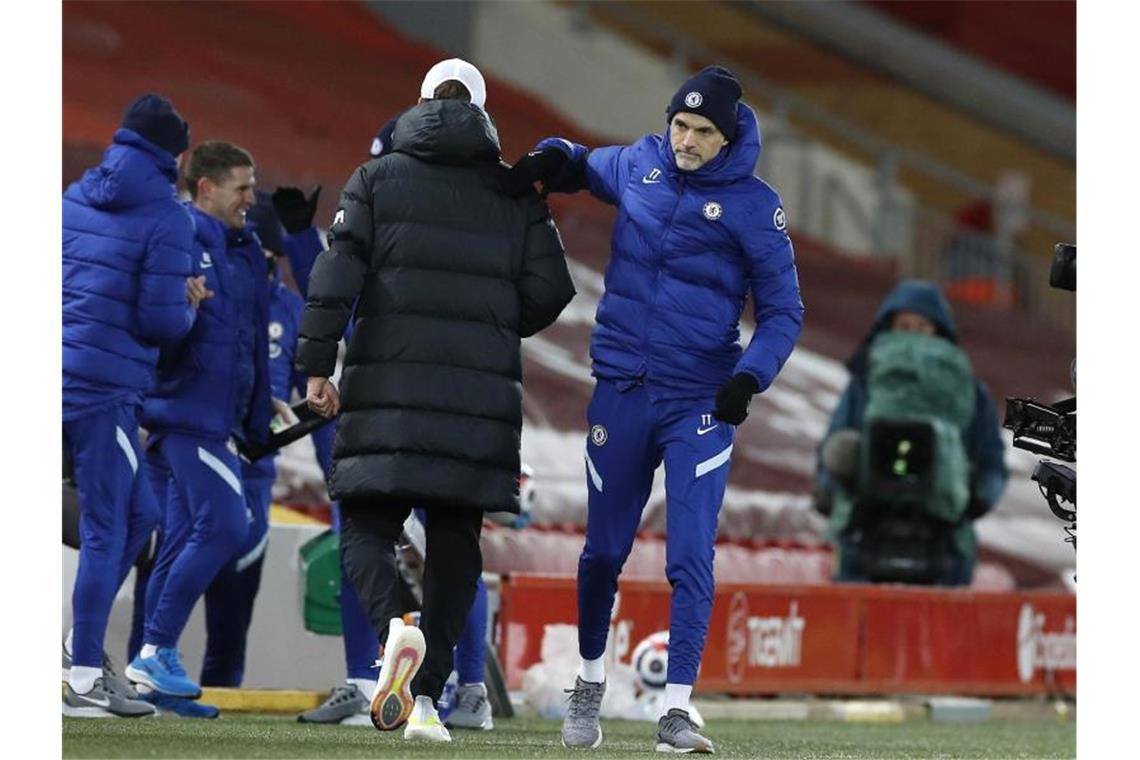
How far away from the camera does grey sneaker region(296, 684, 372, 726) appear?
25.2ft

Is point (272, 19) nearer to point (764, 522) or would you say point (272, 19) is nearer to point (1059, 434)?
point (764, 522)

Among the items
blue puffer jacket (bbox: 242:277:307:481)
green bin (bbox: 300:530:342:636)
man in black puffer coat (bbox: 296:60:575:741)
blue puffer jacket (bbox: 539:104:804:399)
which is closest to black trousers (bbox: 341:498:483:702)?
man in black puffer coat (bbox: 296:60:575:741)

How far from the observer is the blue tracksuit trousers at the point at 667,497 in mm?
6641

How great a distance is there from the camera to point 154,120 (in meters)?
7.45

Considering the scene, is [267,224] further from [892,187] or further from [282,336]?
[892,187]

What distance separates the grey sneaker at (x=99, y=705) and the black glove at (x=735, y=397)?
7.07 ft

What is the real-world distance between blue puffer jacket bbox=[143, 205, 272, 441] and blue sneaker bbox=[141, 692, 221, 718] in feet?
2.96

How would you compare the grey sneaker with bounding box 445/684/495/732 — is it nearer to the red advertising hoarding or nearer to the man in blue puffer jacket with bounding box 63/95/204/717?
the man in blue puffer jacket with bounding box 63/95/204/717

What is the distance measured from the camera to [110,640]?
886 centimetres

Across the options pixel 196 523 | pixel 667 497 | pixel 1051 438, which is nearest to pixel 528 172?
pixel 667 497

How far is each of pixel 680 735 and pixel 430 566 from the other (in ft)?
2.80
